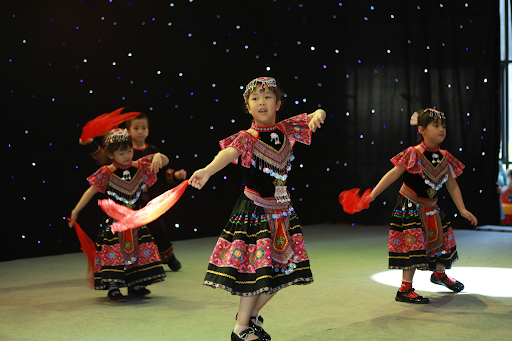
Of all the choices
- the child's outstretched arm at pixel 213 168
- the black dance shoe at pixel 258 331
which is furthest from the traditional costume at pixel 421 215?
the child's outstretched arm at pixel 213 168

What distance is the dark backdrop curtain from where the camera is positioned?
5.25m

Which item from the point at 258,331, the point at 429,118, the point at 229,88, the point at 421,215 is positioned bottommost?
the point at 258,331

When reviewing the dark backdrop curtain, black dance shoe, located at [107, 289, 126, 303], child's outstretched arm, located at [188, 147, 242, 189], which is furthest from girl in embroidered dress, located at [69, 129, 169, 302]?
the dark backdrop curtain

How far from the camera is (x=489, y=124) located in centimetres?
674

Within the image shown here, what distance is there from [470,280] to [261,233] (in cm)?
218

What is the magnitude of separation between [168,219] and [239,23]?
245cm

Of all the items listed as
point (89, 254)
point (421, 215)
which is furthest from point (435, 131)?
point (89, 254)

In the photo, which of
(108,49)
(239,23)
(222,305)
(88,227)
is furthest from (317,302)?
(239,23)

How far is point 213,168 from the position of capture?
2.38m

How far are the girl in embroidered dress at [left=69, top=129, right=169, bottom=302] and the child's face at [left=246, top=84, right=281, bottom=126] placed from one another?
51.5 inches

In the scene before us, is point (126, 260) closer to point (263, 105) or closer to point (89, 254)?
point (89, 254)

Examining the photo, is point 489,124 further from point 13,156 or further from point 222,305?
point 13,156

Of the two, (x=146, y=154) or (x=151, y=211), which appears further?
(x=146, y=154)

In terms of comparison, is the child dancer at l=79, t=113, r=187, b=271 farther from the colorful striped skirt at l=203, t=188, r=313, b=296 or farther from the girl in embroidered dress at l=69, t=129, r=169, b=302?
the colorful striped skirt at l=203, t=188, r=313, b=296
